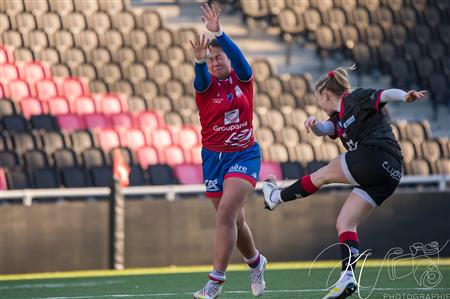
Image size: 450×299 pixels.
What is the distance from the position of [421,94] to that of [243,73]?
4.95 feet

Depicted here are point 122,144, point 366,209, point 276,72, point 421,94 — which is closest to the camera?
point 421,94

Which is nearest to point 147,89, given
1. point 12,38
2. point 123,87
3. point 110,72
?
point 123,87

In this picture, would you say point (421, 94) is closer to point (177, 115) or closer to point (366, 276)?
point (366, 276)

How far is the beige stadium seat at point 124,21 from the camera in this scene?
61.8 feet

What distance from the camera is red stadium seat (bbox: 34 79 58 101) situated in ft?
56.2

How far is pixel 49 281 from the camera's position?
11.2 meters

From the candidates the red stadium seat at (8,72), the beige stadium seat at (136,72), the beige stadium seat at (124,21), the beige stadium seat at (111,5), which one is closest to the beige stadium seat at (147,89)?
the beige stadium seat at (136,72)

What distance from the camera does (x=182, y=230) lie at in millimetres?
12906

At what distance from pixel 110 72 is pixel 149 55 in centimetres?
93

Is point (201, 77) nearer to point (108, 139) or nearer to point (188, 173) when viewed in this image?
point (188, 173)

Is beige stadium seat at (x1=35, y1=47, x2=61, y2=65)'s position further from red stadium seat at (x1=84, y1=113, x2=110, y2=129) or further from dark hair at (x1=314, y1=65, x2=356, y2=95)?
dark hair at (x1=314, y1=65, x2=356, y2=95)

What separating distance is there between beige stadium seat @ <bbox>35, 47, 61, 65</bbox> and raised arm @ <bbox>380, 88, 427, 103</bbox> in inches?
445

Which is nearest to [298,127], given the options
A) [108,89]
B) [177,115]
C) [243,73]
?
[177,115]

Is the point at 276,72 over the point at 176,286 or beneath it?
over
